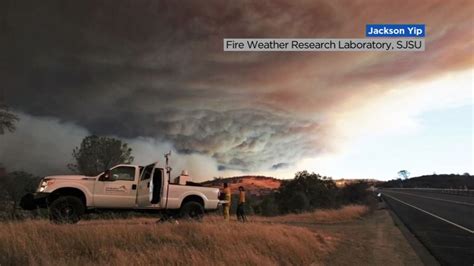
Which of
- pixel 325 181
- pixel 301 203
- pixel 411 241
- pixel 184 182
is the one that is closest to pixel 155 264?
pixel 184 182

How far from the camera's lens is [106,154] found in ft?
108

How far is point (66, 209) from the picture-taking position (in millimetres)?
14430

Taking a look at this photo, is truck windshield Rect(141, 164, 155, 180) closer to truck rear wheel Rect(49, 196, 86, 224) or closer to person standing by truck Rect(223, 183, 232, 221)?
truck rear wheel Rect(49, 196, 86, 224)

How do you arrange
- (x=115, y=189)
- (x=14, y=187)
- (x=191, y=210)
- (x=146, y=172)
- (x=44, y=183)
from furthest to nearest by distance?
(x=14, y=187), (x=191, y=210), (x=146, y=172), (x=115, y=189), (x=44, y=183)

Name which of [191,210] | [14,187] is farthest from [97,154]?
[191,210]

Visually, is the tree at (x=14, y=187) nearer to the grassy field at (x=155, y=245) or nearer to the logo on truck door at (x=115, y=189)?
the logo on truck door at (x=115, y=189)

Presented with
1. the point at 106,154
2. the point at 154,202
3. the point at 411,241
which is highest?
the point at 106,154

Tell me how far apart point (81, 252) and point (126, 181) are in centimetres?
526

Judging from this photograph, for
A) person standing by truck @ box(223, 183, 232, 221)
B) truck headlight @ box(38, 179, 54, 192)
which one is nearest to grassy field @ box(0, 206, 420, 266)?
truck headlight @ box(38, 179, 54, 192)

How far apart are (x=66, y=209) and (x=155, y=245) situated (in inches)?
184

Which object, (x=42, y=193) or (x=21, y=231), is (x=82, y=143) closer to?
(x=42, y=193)

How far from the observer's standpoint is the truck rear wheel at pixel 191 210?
16395 millimetres

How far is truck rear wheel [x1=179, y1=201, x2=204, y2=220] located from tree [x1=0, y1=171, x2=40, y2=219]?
1396 cm

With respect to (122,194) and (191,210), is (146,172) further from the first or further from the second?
(191,210)
